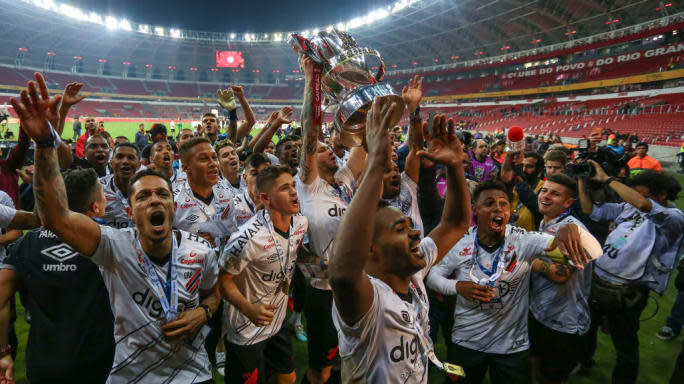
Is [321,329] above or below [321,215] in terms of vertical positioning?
below

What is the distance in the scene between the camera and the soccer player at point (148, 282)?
1.83m

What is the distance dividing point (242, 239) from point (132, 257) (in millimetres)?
761

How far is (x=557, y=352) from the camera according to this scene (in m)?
2.77

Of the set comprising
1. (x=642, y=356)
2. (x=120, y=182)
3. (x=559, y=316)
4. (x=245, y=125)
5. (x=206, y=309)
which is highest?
(x=245, y=125)

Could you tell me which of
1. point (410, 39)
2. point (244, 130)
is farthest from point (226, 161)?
point (410, 39)

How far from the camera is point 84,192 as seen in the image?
2162mm

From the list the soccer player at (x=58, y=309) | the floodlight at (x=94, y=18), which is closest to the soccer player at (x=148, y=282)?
the soccer player at (x=58, y=309)

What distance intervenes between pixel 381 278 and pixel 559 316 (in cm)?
196

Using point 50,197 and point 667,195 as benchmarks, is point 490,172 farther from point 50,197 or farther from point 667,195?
point 50,197

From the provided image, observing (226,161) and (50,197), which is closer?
(50,197)

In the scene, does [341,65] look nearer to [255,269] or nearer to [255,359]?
[255,269]

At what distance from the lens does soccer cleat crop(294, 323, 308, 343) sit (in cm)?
420

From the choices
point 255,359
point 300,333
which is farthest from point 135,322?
point 300,333

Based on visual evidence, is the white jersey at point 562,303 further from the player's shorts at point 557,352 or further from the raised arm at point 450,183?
the raised arm at point 450,183
